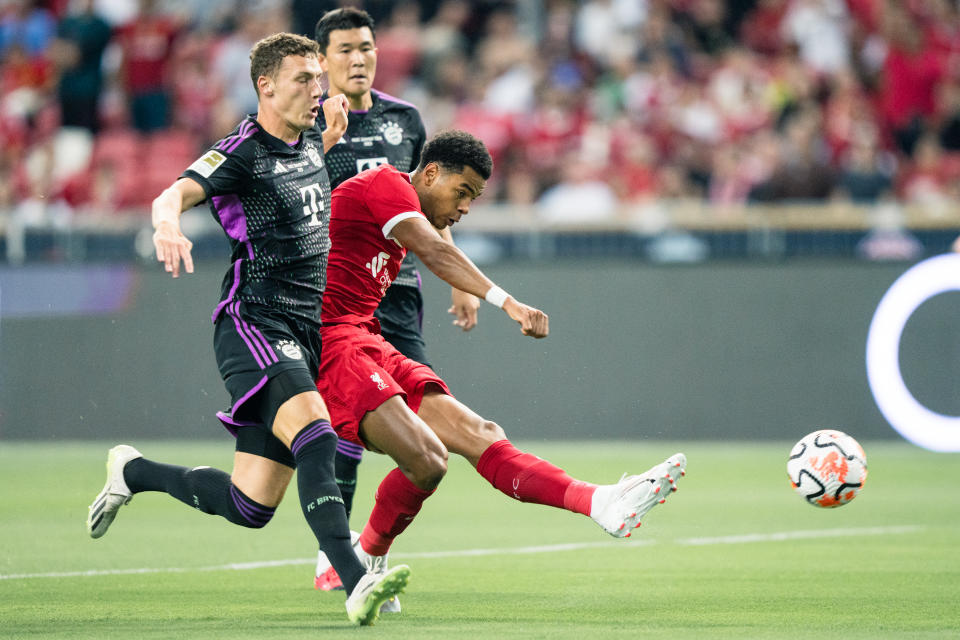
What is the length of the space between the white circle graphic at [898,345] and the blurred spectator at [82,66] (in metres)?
8.67

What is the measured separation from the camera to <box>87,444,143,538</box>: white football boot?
6.66m

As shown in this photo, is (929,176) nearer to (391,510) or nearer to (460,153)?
(460,153)

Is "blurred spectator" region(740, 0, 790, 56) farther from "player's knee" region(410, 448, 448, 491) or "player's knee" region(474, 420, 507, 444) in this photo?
"player's knee" region(410, 448, 448, 491)

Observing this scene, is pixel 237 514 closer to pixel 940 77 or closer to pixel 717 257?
pixel 717 257

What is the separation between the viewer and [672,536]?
8797 millimetres

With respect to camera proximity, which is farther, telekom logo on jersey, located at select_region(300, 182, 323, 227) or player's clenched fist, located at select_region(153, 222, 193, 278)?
telekom logo on jersey, located at select_region(300, 182, 323, 227)

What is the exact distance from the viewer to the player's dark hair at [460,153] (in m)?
6.45

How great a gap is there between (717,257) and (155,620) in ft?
27.8

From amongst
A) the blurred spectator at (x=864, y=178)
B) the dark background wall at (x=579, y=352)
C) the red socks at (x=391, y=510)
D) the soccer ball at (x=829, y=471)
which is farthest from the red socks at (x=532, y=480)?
the blurred spectator at (x=864, y=178)

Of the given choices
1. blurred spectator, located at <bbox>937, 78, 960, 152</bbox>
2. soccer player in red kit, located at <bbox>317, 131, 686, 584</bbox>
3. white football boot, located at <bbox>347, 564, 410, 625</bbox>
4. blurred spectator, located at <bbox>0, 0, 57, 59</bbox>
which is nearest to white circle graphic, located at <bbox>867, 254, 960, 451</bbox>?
blurred spectator, located at <bbox>937, 78, 960, 152</bbox>

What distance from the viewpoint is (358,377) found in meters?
6.27

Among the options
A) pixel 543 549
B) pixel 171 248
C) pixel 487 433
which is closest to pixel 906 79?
pixel 543 549

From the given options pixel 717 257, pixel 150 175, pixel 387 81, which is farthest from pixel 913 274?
pixel 150 175

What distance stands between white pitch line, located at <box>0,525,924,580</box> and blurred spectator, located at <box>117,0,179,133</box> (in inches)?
374
